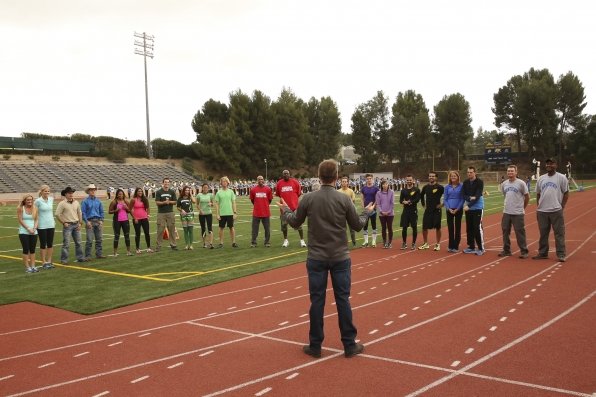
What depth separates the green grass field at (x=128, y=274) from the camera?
329 inches

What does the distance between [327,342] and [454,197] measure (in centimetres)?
764

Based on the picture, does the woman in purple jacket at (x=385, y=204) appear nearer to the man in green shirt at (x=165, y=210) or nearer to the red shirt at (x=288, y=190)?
the red shirt at (x=288, y=190)

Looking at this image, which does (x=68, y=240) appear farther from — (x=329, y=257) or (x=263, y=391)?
(x=263, y=391)

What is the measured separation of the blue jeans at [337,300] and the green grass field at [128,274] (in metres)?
4.09

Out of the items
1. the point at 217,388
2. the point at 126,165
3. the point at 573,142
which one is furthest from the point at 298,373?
the point at 573,142

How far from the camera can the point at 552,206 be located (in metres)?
10.4

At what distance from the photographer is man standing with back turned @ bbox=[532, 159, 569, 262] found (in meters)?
10.2

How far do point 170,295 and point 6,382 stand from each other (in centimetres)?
368

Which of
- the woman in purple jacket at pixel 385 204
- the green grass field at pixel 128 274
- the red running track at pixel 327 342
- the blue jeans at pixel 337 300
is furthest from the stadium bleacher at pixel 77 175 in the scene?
the blue jeans at pixel 337 300

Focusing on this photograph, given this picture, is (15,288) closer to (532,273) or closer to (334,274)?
(334,274)

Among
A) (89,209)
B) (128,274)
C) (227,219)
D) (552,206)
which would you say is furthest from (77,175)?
(552,206)

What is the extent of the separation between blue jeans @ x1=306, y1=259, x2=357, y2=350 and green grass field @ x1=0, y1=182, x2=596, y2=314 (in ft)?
13.4

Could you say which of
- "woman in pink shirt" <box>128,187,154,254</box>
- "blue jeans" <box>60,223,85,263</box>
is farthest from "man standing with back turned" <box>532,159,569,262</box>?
Answer: "blue jeans" <box>60,223,85,263</box>

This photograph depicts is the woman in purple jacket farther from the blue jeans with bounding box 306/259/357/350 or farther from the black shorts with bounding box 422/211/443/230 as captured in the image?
the blue jeans with bounding box 306/259/357/350
